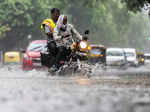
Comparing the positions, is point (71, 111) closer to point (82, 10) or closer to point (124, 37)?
point (82, 10)

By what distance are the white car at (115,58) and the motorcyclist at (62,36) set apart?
1968cm

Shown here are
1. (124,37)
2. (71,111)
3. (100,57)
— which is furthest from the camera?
(124,37)

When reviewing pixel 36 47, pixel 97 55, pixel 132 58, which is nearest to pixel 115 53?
pixel 132 58

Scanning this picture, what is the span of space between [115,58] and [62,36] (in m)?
21.0

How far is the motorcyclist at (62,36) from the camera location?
14.5 m

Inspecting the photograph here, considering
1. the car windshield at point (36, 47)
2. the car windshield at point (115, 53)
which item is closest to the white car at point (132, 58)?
the car windshield at point (115, 53)

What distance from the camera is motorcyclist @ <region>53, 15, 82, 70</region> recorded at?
14500mm

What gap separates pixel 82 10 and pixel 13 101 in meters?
69.2

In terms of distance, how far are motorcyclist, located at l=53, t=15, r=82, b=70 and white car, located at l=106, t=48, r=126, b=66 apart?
64.6ft

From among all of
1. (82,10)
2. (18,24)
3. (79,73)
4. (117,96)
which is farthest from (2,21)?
(117,96)

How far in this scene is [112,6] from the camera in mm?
82500

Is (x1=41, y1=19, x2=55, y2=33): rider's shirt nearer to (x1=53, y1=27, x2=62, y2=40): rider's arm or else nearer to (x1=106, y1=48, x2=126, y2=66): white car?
(x1=53, y1=27, x2=62, y2=40): rider's arm

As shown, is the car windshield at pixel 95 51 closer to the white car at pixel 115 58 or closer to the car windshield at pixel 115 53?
the white car at pixel 115 58

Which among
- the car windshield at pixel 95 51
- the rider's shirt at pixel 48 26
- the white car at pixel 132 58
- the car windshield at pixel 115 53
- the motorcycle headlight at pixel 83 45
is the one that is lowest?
the white car at pixel 132 58
